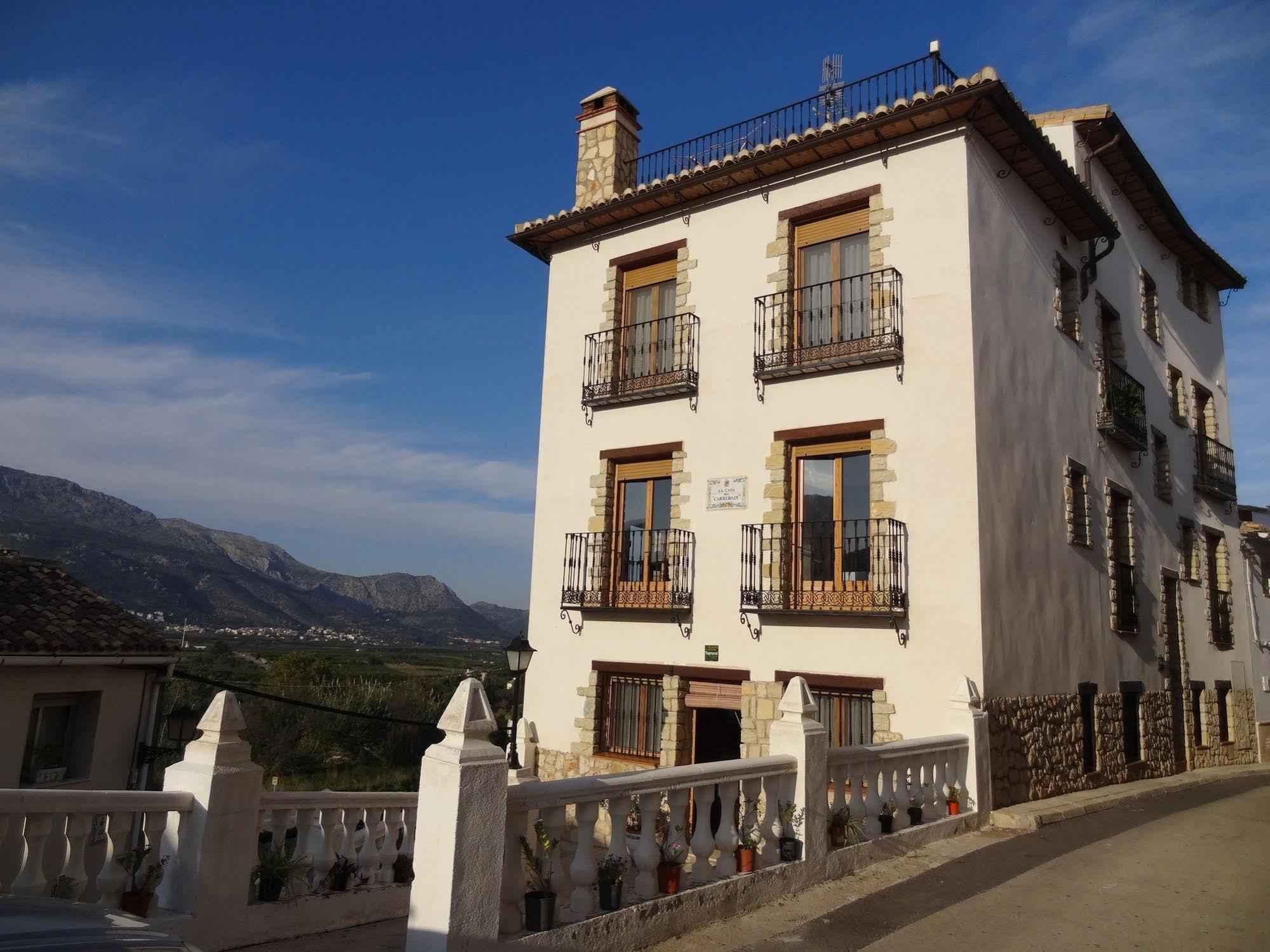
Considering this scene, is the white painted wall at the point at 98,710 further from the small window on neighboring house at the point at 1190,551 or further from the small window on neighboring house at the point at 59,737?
the small window on neighboring house at the point at 1190,551

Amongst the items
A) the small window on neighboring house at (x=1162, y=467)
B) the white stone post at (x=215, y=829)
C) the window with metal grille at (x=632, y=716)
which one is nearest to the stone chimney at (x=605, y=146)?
the window with metal grille at (x=632, y=716)

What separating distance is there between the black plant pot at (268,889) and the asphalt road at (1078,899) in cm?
331

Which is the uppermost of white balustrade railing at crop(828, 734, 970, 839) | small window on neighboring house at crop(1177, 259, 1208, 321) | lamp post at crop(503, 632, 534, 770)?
small window on neighboring house at crop(1177, 259, 1208, 321)

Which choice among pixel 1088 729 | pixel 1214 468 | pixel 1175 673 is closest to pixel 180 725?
pixel 1088 729

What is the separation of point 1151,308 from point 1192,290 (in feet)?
11.5

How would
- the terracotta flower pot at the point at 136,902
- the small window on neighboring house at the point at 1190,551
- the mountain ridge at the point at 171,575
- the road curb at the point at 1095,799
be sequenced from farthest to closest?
the mountain ridge at the point at 171,575 → the small window on neighboring house at the point at 1190,551 → the road curb at the point at 1095,799 → the terracotta flower pot at the point at 136,902

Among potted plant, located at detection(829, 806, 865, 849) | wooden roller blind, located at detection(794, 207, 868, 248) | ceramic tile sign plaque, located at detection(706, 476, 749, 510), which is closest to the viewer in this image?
potted plant, located at detection(829, 806, 865, 849)

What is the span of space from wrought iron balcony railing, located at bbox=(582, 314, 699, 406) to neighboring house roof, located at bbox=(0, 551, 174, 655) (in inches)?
321

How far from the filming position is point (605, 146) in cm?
1605

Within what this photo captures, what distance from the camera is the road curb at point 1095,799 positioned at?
9.99 m

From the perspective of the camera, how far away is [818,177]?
13039 millimetres

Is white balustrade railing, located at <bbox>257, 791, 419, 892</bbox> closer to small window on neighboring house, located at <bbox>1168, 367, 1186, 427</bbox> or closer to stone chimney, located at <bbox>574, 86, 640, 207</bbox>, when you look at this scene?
stone chimney, located at <bbox>574, 86, 640, 207</bbox>

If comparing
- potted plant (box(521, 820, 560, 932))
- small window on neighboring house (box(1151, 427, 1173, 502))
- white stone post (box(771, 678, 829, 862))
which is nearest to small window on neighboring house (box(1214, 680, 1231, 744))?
small window on neighboring house (box(1151, 427, 1173, 502))

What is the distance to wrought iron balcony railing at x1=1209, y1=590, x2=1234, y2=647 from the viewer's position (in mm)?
18734
